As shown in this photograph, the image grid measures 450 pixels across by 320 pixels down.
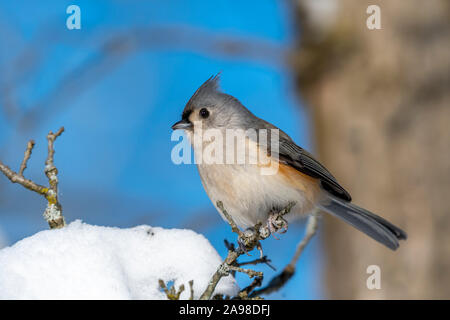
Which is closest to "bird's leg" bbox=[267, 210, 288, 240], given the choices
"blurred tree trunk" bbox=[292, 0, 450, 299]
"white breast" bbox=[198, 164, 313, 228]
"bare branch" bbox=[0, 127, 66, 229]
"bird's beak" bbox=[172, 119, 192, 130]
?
"white breast" bbox=[198, 164, 313, 228]

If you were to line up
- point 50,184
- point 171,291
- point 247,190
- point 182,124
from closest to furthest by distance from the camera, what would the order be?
point 171,291 < point 50,184 < point 247,190 < point 182,124

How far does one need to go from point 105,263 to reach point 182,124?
1095 millimetres

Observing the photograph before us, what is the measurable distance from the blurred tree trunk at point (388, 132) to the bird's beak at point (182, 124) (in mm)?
1699

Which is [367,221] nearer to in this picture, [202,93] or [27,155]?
[202,93]

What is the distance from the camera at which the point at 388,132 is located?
136 inches

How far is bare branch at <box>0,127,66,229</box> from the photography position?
1.36 meters

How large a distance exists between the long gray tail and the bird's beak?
0.86 m

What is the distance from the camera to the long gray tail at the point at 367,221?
7.73 ft

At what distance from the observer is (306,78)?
3752 mm

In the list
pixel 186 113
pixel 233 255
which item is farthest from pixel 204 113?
pixel 233 255

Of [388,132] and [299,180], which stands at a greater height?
[388,132]

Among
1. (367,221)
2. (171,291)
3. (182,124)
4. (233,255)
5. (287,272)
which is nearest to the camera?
(171,291)
